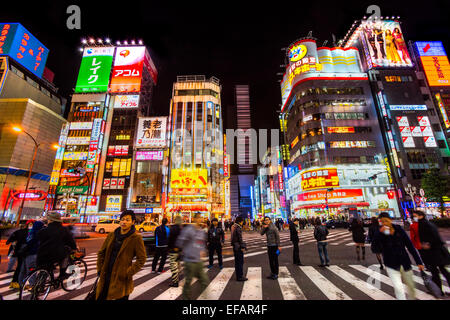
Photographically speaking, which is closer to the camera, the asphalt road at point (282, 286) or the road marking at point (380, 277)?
the road marking at point (380, 277)

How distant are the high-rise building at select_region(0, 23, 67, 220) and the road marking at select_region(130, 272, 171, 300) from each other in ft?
199

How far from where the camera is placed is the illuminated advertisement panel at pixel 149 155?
4825cm

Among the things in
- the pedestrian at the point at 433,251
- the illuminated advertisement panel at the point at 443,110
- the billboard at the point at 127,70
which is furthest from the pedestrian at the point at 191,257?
the illuminated advertisement panel at the point at 443,110

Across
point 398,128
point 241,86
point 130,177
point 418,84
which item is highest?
point 418,84

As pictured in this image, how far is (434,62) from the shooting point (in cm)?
4741

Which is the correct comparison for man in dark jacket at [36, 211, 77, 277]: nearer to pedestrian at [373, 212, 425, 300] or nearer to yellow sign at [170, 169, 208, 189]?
pedestrian at [373, 212, 425, 300]

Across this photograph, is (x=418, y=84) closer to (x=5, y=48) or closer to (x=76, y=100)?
→ (x=76, y=100)

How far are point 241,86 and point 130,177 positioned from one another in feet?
111

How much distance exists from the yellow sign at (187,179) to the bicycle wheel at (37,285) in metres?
42.0

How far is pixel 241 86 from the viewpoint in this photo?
3750cm

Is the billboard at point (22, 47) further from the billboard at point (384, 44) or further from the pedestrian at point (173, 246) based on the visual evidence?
the billboard at point (384, 44)

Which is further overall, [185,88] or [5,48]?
[185,88]

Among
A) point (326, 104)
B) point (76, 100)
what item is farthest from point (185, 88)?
point (326, 104)
